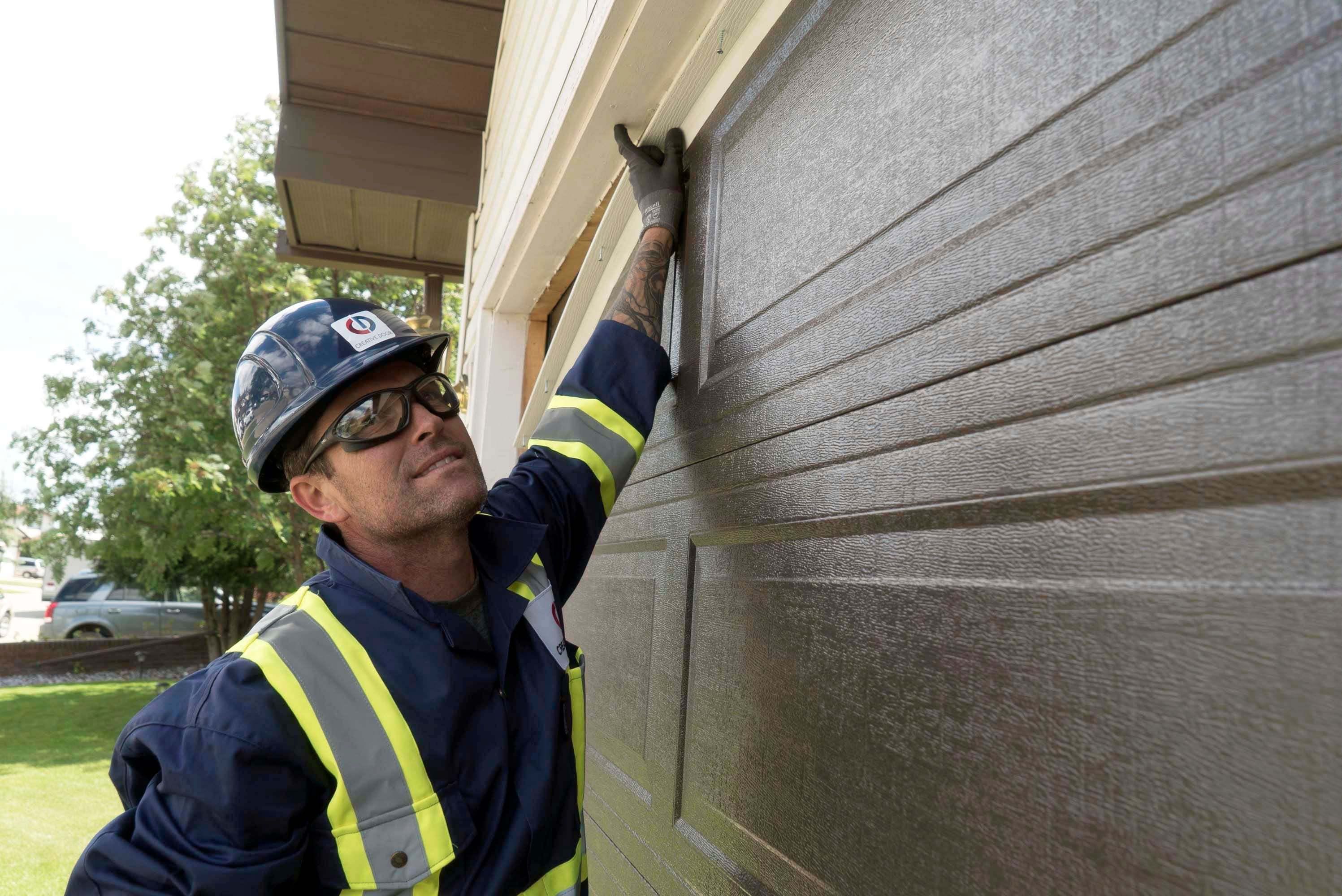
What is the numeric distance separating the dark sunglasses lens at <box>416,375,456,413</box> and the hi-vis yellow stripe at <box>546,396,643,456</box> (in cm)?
24

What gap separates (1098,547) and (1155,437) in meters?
0.10

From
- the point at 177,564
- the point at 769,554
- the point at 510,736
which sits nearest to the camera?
the point at 769,554

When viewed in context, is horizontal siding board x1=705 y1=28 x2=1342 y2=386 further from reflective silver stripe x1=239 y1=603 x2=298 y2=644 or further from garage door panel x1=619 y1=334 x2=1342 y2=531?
reflective silver stripe x1=239 y1=603 x2=298 y2=644

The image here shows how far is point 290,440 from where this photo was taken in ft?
6.00

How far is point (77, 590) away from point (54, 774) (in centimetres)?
1180

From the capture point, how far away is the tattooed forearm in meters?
1.96

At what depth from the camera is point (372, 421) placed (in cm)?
179

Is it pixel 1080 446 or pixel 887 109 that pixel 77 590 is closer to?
pixel 887 109

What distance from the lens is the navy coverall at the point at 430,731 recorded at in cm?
132

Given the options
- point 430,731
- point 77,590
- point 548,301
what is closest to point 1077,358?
point 430,731

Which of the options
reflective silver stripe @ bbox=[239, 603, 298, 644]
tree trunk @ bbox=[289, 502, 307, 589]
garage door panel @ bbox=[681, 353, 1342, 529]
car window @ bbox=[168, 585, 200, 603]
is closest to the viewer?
garage door panel @ bbox=[681, 353, 1342, 529]

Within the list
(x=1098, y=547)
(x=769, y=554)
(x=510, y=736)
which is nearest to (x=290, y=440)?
(x=510, y=736)

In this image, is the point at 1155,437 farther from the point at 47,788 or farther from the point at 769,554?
the point at 47,788

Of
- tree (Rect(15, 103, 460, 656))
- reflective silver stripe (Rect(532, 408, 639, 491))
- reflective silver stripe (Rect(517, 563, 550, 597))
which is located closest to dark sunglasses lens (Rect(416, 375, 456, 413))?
reflective silver stripe (Rect(532, 408, 639, 491))
